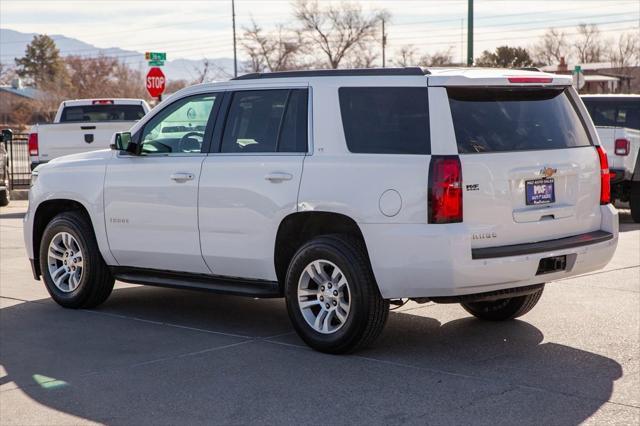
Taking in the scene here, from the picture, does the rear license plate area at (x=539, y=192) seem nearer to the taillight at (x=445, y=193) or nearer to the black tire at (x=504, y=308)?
the taillight at (x=445, y=193)

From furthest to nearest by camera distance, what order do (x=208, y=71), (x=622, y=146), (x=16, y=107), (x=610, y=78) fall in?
(x=16, y=107) < (x=208, y=71) < (x=610, y=78) < (x=622, y=146)

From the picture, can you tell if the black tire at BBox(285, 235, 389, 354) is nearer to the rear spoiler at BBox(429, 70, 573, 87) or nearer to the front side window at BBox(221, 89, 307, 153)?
the front side window at BBox(221, 89, 307, 153)

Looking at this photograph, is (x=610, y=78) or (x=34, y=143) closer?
(x=34, y=143)

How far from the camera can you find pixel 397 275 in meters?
6.73

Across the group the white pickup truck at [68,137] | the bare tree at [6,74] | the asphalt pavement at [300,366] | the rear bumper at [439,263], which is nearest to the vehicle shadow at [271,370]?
the asphalt pavement at [300,366]

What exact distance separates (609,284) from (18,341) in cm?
542

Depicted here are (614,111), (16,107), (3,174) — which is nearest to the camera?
(614,111)

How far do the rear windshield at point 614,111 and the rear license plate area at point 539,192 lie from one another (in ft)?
34.5

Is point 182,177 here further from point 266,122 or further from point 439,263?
point 439,263

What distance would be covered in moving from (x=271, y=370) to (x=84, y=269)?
106 inches

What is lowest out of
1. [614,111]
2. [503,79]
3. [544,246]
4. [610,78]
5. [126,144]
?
[544,246]

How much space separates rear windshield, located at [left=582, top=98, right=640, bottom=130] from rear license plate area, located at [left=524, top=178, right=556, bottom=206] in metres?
10.5

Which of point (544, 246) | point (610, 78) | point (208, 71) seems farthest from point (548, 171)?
point (208, 71)

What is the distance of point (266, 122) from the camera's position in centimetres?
771
